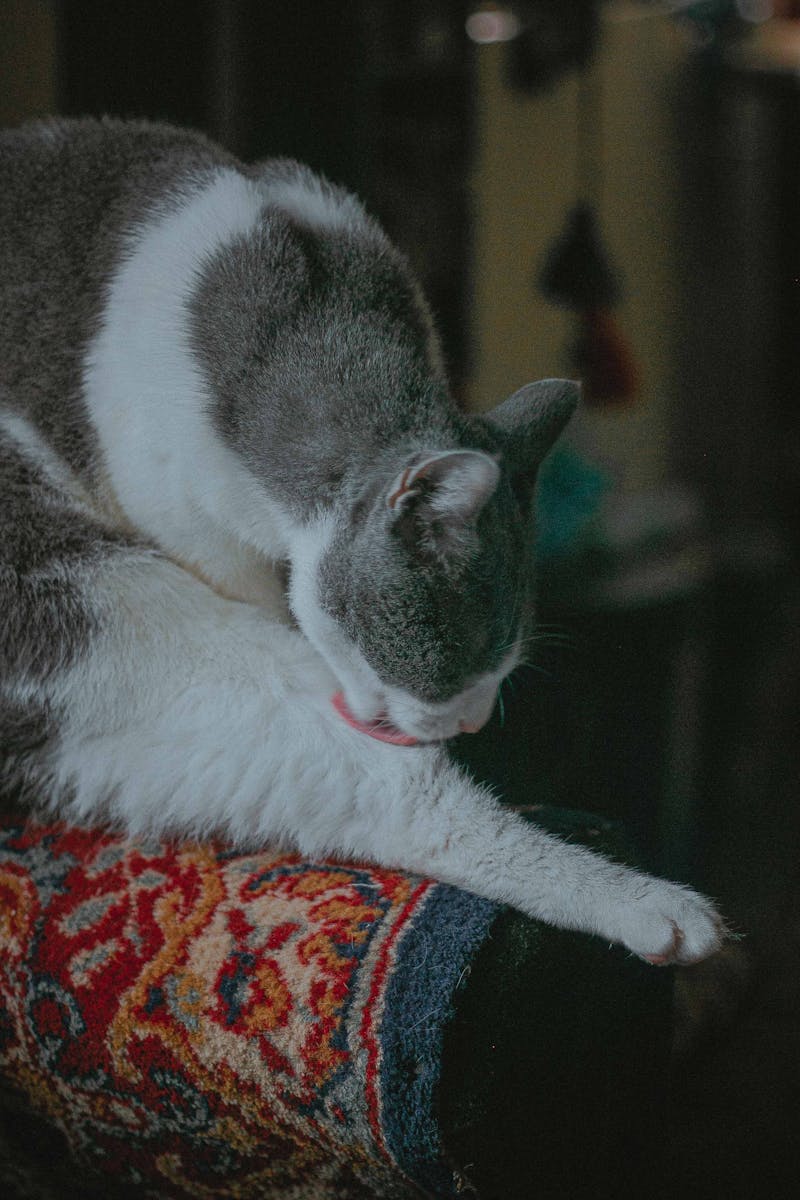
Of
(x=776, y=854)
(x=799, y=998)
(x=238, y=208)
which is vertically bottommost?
(x=799, y=998)

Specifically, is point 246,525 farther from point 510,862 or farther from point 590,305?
point 590,305

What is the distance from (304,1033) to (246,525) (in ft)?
1.21

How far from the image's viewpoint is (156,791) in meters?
0.71

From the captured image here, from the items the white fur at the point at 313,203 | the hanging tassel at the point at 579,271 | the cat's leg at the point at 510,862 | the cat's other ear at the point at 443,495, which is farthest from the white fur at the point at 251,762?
the hanging tassel at the point at 579,271

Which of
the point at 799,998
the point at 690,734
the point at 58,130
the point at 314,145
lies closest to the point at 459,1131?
the point at 799,998

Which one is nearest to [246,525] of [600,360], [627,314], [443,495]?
[443,495]

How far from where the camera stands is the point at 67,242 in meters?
0.80

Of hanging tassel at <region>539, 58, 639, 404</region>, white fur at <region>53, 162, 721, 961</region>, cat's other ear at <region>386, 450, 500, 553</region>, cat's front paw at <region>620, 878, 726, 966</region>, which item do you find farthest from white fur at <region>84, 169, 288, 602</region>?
hanging tassel at <region>539, 58, 639, 404</region>

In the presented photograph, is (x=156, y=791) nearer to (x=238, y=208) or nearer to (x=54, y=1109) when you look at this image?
(x=54, y=1109)

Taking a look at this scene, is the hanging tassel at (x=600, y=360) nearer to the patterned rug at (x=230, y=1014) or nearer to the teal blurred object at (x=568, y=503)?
the teal blurred object at (x=568, y=503)

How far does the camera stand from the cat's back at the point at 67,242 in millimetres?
783

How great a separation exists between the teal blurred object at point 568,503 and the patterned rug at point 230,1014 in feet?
→ 1.51

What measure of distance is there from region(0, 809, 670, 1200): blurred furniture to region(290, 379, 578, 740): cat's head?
0.11 meters

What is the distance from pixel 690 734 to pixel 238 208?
24.0 inches
